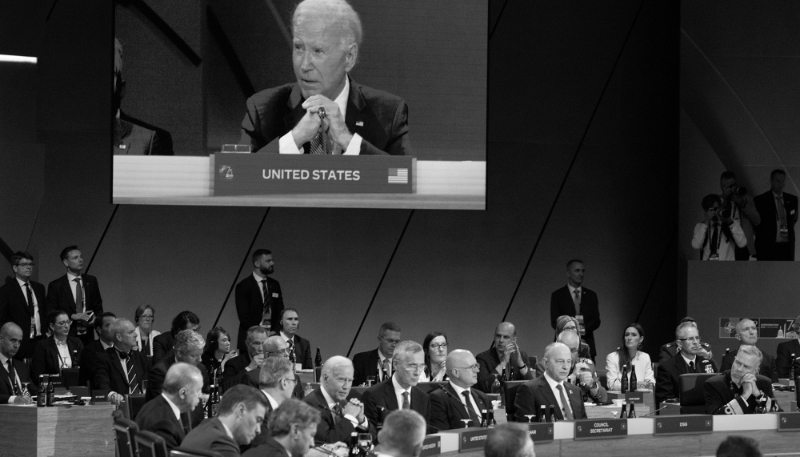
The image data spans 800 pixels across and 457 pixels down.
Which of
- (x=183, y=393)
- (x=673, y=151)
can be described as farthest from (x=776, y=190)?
(x=183, y=393)

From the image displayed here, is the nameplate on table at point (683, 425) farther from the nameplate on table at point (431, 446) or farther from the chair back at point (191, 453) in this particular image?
the chair back at point (191, 453)

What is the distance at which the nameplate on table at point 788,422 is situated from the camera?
6.26m

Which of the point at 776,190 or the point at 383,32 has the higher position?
the point at 383,32

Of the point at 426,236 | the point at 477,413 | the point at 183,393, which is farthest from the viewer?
the point at 426,236

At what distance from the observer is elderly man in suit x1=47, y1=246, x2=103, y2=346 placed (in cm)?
951

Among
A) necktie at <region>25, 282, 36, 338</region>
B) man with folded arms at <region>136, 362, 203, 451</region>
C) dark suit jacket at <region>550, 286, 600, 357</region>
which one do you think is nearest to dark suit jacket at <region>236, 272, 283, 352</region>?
necktie at <region>25, 282, 36, 338</region>

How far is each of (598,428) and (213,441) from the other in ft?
7.36

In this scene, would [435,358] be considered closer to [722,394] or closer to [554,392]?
[554,392]

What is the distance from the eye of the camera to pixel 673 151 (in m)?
11.7

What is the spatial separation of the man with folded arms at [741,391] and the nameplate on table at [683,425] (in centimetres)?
78

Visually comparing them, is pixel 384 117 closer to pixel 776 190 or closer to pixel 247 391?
pixel 776 190

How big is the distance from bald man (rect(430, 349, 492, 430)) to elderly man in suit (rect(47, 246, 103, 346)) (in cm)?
417

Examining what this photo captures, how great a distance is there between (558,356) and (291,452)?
2.63 m

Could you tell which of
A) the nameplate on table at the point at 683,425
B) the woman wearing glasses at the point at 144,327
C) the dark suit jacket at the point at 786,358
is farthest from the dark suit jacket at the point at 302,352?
the dark suit jacket at the point at 786,358
